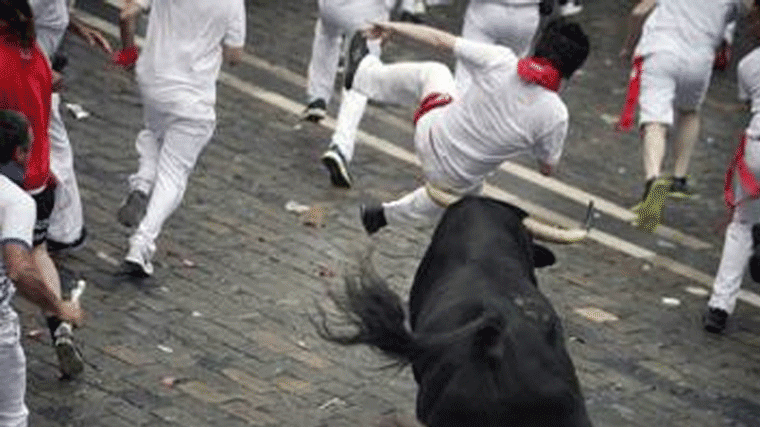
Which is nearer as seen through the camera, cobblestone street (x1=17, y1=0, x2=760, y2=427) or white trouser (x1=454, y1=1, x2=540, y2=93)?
cobblestone street (x1=17, y1=0, x2=760, y2=427)

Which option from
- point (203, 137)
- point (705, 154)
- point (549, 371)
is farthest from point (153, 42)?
point (705, 154)

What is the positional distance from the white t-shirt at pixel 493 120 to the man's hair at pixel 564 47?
0.60ft

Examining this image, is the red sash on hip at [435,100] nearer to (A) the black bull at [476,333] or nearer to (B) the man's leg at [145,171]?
(B) the man's leg at [145,171]

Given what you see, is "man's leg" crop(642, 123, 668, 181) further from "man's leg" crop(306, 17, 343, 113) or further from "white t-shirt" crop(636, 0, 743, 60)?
"man's leg" crop(306, 17, 343, 113)

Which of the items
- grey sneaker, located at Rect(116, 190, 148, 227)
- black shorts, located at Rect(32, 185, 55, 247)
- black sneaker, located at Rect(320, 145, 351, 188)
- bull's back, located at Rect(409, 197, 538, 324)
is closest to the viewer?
bull's back, located at Rect(409, 197, 538, 324)

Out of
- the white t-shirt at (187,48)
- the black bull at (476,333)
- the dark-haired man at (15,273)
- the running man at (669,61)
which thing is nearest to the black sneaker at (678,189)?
the running man at (669,61)

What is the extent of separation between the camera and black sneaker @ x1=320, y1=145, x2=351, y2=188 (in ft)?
42.3

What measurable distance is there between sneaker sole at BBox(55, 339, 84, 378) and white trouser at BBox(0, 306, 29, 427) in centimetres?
117

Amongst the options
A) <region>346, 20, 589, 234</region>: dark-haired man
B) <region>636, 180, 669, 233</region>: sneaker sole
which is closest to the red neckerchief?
<region>346, 20, 589, 234</region>: dark-haired man

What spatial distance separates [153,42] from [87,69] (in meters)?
3.74

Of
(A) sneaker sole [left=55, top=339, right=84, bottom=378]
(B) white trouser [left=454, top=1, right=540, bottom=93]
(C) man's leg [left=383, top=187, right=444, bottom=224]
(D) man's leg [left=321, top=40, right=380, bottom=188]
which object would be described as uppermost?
(B) white trouser [left=454, top=1, right=540, bottom=93]

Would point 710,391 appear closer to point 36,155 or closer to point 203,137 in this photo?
point 203,137

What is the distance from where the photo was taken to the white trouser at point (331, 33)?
13656mm

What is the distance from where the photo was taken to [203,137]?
11.0 m
